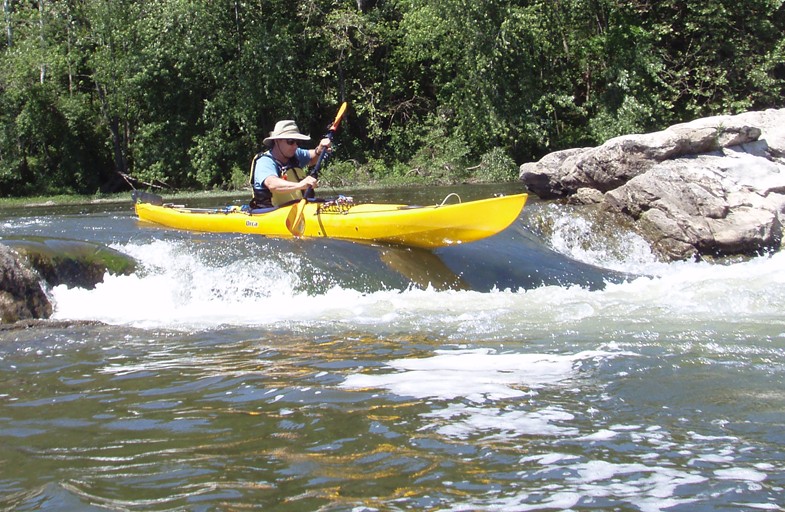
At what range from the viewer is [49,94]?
1978 centimetres

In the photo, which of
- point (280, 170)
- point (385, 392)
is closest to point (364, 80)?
point (280, 170)

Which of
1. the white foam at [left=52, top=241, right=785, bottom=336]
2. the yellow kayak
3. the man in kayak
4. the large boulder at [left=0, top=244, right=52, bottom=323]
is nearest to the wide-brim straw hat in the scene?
the man in kayak

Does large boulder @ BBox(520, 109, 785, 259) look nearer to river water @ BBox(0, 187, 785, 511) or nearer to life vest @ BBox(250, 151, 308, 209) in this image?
river water @ BBox(0, 187, 785, 511)

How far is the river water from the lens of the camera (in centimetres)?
258

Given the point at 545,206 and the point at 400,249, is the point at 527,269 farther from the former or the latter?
the point at 545,206

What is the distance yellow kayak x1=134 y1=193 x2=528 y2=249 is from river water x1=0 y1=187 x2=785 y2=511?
0.41 m

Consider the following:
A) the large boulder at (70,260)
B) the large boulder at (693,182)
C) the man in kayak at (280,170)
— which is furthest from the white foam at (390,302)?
the large boulder at (693,182)

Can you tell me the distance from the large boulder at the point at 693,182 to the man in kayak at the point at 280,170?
380 centimetres

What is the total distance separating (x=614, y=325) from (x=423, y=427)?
2.31m

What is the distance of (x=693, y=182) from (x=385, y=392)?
6.74 metres

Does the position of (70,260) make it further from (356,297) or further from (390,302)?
(390,302)

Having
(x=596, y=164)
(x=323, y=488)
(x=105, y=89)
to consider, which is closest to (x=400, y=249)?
(x=596, y=164)

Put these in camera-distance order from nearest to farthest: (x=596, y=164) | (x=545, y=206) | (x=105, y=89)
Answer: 1. (x=545, y=206)
2. (x=596, y=164)
3. (x=105, y=89)

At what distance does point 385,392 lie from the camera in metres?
3.60
